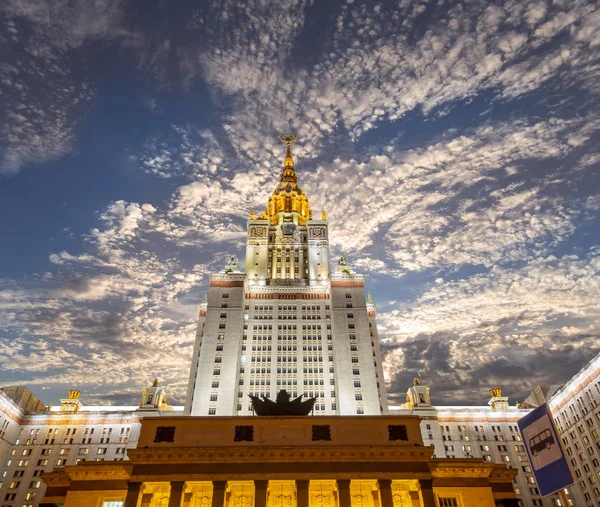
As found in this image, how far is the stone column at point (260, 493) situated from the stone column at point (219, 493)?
3.07m

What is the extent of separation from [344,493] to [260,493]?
7.89 m

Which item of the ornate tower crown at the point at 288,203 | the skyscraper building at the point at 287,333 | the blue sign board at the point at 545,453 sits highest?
the ornate tower crown at the point at 288,203

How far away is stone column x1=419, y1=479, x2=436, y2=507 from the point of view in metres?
40.8

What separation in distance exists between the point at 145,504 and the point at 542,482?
35.6 meters

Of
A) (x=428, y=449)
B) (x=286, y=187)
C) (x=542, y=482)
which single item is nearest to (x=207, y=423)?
(x=428, y=449)

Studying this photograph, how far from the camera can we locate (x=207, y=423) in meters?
45.8

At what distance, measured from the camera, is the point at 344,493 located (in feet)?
133

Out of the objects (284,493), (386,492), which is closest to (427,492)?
(386,492)

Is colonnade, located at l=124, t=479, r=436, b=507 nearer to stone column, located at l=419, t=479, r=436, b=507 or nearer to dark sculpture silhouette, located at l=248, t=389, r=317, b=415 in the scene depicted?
stone column, located at l=419, t=479, r=436, b=507

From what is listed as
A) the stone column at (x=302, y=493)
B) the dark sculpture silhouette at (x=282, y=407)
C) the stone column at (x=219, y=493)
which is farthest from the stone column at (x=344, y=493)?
the stone column at (x=219, y=493)

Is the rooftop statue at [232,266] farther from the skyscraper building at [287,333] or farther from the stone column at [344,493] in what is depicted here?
the stone column at [344,493]

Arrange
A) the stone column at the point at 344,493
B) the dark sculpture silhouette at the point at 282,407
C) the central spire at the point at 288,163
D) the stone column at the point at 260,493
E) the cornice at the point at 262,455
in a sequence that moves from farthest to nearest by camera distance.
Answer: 1. the central spire at the point at 288,163
2. the dark sculpture silhouette at the point at 282,407
3. the cornice at the point at 262,455
4. the stone column at the point at 344,493
5. the stone column at the point at 260,493

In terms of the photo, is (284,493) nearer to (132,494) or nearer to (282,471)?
(282,471)

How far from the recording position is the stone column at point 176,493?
132 feet
